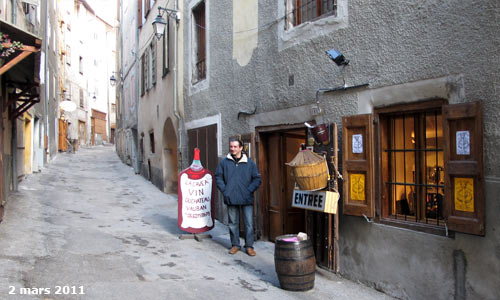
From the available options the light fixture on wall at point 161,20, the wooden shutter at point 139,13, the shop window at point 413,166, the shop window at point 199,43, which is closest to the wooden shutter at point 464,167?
the shop window at point 413,166

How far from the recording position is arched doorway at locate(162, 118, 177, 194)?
13.1 meters

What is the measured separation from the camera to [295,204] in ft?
18.6

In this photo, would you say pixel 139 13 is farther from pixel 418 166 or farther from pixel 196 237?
pixel 418 166

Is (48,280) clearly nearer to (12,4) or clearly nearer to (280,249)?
(280,249)

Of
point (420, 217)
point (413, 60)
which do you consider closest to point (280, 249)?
point (420, 217)

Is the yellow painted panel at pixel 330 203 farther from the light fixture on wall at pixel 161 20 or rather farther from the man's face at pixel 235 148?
the light fixture on wall at pixel 161 20

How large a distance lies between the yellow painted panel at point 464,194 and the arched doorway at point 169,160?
9.87 m

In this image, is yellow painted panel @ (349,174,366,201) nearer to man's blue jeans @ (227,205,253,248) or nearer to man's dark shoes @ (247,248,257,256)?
man's blue jeans @ (227,205,253,248)

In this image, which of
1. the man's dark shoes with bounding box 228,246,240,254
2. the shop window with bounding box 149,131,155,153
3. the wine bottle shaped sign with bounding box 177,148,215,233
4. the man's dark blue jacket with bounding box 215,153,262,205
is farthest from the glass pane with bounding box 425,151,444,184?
the shop window with bounding box 149,131,155,153

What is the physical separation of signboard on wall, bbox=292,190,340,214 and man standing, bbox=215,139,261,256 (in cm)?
97

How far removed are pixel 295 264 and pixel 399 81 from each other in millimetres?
2252

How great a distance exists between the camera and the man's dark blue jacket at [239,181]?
21.0 feet

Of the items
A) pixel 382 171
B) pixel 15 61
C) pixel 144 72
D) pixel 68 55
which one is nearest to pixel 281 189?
pixel 382 171

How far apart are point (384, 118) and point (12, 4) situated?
8.51 meters
